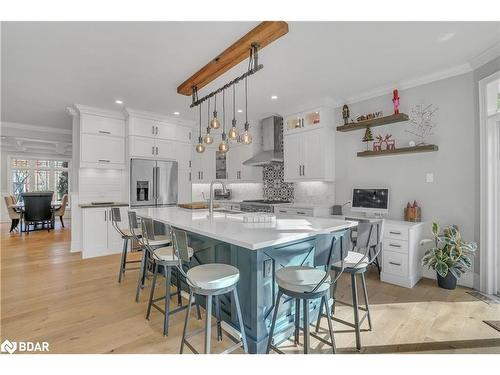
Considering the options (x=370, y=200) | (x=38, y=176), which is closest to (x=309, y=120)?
(x=370, y=200)

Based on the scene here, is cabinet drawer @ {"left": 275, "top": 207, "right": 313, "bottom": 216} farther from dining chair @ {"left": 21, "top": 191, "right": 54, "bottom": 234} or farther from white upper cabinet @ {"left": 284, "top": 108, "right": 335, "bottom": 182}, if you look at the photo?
dining chair @ {"left": 21, "top": 191, "right": 54, "bottom": 234}

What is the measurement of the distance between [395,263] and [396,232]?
1.26ft

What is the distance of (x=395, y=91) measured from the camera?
3.45 metres

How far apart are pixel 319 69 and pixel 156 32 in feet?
6.21

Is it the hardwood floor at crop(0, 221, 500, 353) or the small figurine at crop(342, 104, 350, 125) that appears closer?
the hardwood floor at crop(0, 221, 500, 353)

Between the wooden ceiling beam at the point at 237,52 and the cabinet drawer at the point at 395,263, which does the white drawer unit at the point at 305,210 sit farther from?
the wooden ceiling beam at the point at 237,52

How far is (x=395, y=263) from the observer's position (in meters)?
3.15

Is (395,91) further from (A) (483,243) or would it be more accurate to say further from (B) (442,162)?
(A) (483,243)

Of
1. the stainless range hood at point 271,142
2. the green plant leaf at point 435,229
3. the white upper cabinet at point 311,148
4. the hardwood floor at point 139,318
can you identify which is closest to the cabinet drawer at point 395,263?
the hardwood floor at point 139,318

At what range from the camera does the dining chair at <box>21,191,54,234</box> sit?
656 centimetres

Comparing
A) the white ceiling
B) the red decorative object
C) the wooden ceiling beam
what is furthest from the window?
the red decorative object

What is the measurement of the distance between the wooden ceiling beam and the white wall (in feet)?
7.87
